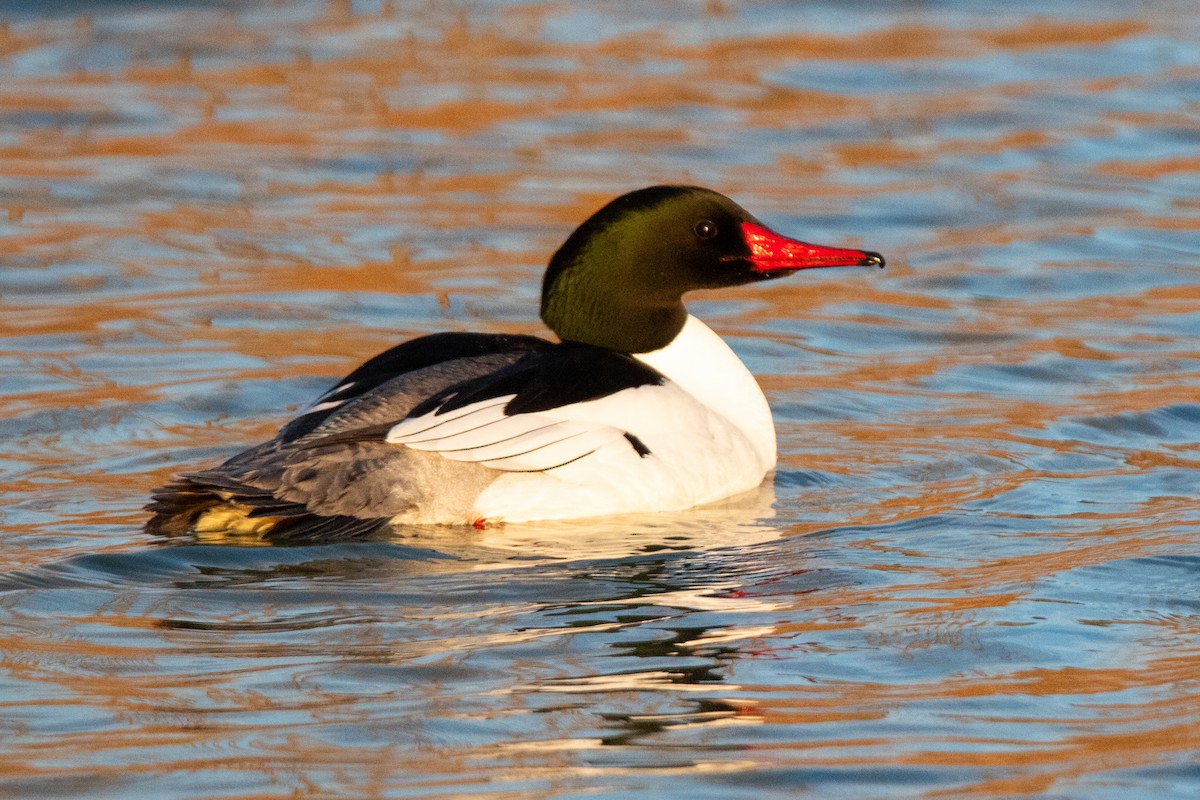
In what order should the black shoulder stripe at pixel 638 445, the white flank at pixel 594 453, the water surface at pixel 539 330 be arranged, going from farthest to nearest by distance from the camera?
the black shoulder stripe at pixel 638 445, the white flank at pixel 594 453, the water surface at pixel 539 330

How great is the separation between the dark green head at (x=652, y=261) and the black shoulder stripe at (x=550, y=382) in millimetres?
272

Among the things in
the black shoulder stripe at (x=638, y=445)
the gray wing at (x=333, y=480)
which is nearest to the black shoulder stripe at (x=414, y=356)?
the gray wing at (x=333, y=480)

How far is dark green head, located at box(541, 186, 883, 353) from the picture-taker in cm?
708

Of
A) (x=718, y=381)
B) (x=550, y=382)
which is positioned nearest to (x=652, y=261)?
(x=718, y=381)

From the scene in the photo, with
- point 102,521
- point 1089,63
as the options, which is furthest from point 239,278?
point 1089,63

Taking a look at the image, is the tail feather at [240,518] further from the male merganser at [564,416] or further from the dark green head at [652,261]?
the dark green head at [652,261]

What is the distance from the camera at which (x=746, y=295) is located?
10336 millimetres

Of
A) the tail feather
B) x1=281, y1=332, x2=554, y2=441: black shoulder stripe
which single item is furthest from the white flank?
x1=281, y1=332, x2=554, y2=441: black shoulder stripe

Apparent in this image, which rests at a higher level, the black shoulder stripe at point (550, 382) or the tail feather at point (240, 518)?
the black shoulder stripe at point (550, 382)

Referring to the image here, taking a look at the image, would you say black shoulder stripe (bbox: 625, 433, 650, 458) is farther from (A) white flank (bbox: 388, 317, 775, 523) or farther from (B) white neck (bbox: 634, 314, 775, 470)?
(B) white neck (bbox: 634, 314, 775, 470)

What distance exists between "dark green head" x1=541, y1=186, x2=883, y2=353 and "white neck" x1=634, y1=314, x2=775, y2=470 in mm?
60

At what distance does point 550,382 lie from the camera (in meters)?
6.52

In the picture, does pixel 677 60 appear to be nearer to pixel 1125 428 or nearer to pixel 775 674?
pixel 1125 428

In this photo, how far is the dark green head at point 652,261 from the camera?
279 inches
